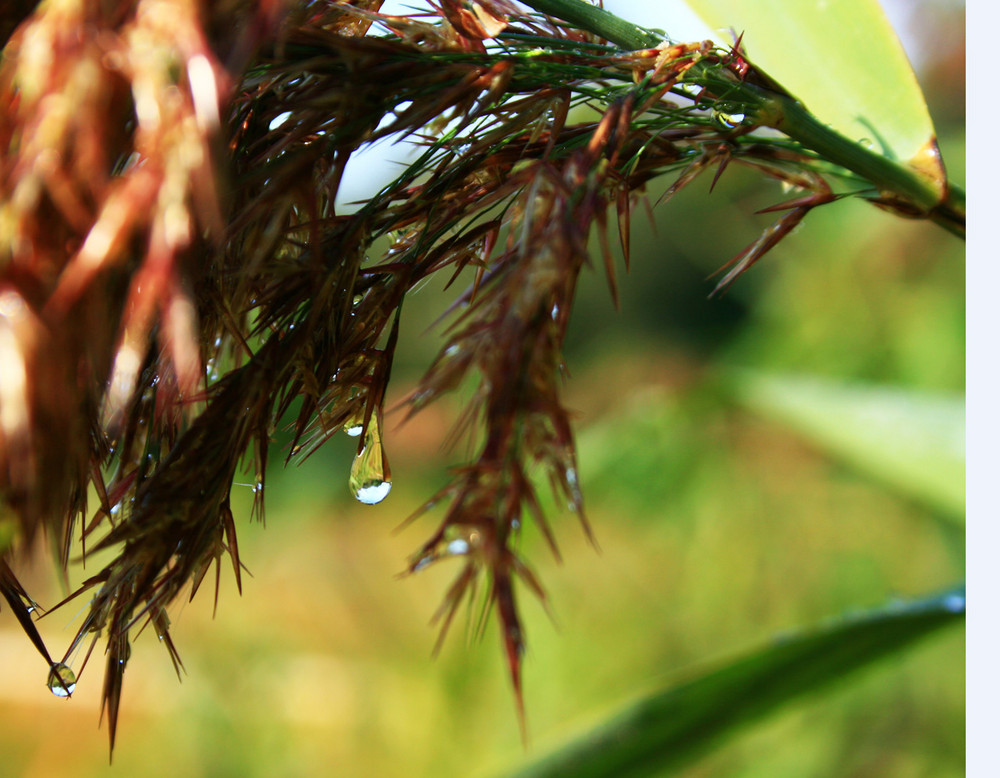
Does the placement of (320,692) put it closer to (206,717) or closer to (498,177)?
(206,717)

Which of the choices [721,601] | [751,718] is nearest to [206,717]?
[721,601]

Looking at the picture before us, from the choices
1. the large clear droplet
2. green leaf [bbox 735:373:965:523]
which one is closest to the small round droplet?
the large clear droplet

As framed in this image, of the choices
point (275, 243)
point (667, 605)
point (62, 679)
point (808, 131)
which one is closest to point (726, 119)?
point (808, 131)

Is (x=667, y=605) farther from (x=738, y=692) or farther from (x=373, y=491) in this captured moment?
(x=373, y=491)

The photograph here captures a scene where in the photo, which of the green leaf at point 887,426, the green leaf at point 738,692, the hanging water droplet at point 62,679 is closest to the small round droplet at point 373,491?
the hanging water droplet at point 62,679

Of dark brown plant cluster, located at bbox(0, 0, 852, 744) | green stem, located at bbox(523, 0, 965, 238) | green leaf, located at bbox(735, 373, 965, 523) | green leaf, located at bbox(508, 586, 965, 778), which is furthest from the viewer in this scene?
green leaf, located at bbox(735, 373, 965, 523)

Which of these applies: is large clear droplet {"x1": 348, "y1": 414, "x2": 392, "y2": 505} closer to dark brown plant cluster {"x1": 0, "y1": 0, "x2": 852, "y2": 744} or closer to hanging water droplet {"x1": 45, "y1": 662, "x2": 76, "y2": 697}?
dark brown plant cluster {"x1": 0, "y1": 0, "x2": 852, "y2": 744}
